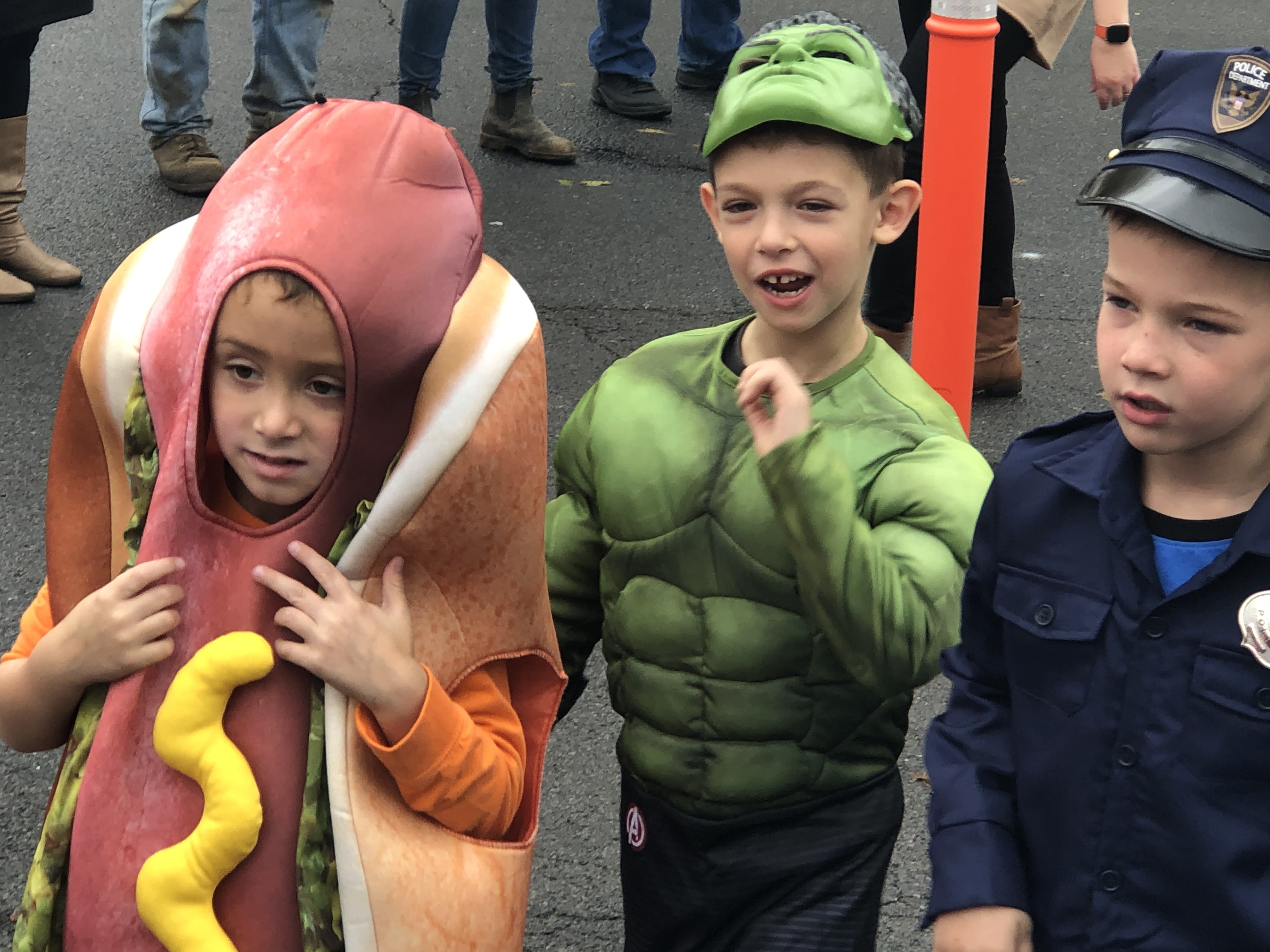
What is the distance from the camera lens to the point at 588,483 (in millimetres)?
2258

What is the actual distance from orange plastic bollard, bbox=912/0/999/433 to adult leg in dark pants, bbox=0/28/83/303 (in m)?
2.76

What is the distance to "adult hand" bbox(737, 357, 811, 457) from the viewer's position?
1.90 metres

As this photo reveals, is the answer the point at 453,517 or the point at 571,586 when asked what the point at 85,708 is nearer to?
the point at 453,517

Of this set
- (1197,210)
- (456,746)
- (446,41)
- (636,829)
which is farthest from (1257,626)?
(446,41)

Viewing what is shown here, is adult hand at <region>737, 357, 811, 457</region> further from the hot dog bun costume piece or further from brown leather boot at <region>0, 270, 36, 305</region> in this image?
brown leather boot at <region>0, 270, 36, 305</region>

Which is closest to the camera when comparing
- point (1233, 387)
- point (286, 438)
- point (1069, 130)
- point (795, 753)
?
point (1233, 387)

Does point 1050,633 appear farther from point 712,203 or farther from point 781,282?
point 712,203

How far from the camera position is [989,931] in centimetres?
180

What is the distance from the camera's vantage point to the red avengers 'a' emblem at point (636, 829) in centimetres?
230

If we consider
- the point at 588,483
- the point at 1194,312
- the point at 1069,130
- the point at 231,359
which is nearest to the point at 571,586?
the point at 588,483

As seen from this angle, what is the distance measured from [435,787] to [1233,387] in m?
0.93

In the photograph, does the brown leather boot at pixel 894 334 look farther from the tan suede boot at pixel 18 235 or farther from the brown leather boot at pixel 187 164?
the brown leather boot at pixel 187 164

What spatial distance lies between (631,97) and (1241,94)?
567 centimetres

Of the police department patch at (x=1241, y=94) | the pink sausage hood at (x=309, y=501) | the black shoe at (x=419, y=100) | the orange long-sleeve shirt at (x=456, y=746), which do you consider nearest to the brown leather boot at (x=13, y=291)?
the black shoe at (x=419, y=100)
